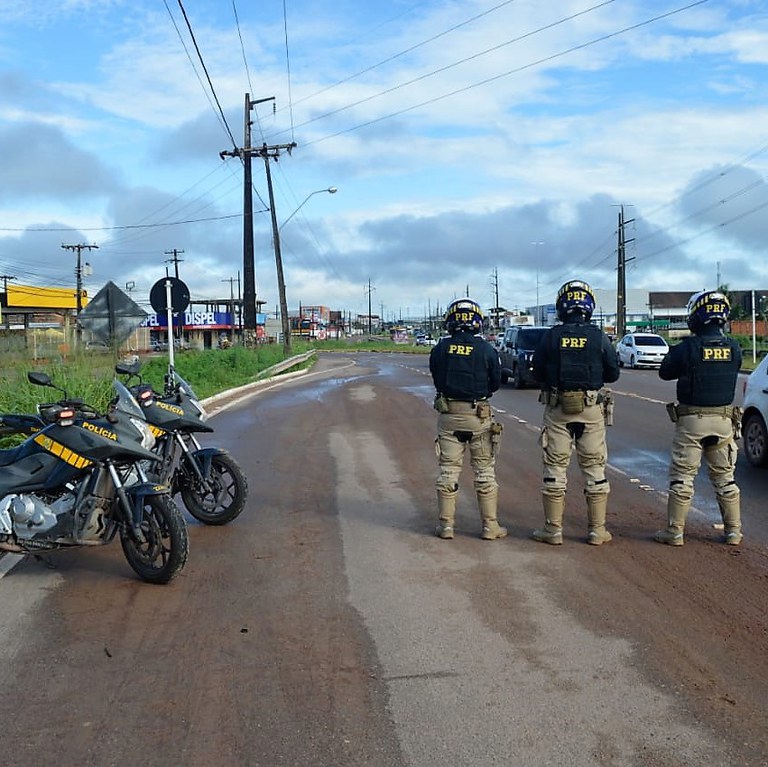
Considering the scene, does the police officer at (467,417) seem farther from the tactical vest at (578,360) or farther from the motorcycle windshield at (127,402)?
the motorcycle windshield at (127,402)

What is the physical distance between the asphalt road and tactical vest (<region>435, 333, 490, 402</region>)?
1.18 meters

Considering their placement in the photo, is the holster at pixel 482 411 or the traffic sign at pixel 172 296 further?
the traffic sign at pixel 172 296

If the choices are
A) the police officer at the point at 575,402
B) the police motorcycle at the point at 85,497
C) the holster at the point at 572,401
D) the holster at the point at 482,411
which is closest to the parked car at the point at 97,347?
the police motorcycle at the point at 85,497

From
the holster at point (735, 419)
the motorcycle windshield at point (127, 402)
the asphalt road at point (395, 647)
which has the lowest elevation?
the asphalt road at point (395, 647)

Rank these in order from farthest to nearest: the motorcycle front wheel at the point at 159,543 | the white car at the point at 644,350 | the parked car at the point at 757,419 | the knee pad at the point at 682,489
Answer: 1. the white car at the point at 644,350
2. the parked car at the point at 757,419
3. the knee pad at the point at 682,489
4. the motorcycle front wheel at the point at 159,543

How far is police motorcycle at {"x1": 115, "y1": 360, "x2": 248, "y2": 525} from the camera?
7.11 meters

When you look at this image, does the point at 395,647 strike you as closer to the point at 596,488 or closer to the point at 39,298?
the point at 596,488

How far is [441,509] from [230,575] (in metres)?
1.82

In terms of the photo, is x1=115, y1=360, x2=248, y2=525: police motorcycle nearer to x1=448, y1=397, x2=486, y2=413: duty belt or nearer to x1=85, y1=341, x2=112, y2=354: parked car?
x1=448, y1=397, x2=486, y2=413: duty belt

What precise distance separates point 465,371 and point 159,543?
2725 millimetres

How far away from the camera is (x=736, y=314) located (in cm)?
8344

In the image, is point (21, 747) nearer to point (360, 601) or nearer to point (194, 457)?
point (360, 601)

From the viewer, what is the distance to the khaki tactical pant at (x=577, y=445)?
6.94 meters

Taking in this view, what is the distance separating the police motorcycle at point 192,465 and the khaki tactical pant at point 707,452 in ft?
11.7
